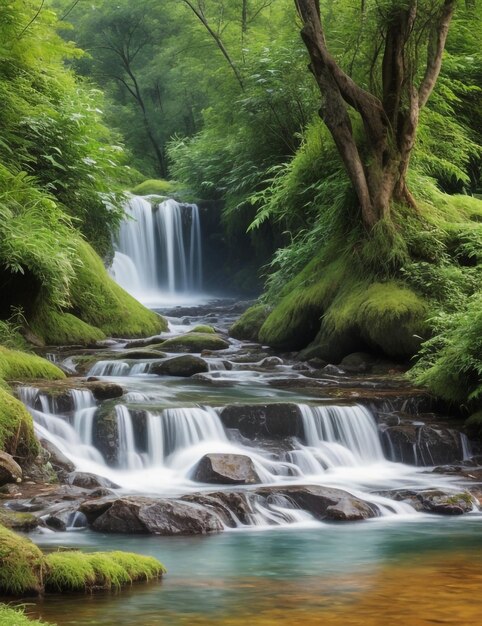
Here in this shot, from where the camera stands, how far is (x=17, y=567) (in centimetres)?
493

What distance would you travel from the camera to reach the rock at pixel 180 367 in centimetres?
1307

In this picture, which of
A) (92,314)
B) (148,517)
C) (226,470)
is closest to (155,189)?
(92,314)

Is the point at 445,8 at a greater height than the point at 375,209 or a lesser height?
greater

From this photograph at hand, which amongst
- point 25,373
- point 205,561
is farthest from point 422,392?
point 205,561

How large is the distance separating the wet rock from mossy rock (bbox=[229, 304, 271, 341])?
256 inches

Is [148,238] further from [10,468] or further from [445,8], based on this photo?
[10,468]

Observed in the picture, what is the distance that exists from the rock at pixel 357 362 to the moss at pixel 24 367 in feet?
14.9

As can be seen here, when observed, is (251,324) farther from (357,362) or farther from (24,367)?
(24,367)

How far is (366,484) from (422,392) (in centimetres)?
264

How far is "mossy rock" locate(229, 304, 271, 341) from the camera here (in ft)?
56.2

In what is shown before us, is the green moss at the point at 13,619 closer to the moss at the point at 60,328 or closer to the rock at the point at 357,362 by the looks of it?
the rock at the point at 357,362

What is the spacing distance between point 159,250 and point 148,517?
1879 cm

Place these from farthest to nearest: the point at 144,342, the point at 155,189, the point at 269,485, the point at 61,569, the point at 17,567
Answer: the point at 155,189 → the point at 144,342 → the point at 269,485 → the point at 61,569 → the point at 17,567

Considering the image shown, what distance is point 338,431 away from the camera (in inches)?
413
